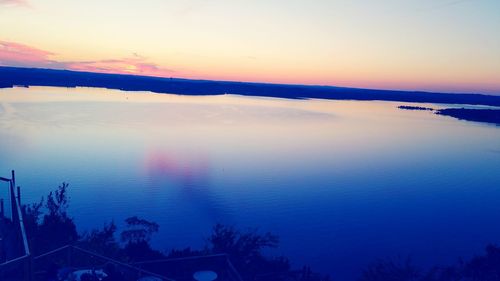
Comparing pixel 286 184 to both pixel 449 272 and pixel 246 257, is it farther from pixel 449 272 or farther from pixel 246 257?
pixel 449 272

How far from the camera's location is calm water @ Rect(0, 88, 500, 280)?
20.4 m

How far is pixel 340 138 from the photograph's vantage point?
50.3 meters

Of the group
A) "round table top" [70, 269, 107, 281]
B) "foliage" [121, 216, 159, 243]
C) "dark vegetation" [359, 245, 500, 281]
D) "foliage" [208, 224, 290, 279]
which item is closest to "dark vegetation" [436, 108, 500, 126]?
"dark vegetation" [359, 245, 500, 281]

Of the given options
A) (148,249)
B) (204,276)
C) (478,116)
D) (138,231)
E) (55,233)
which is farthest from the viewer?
(478,116)

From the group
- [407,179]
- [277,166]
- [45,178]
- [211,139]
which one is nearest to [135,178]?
[45,178]

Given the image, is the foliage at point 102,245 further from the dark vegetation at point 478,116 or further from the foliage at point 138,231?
the dark vegetation at point 478,116

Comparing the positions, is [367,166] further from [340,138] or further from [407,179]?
[340,138]

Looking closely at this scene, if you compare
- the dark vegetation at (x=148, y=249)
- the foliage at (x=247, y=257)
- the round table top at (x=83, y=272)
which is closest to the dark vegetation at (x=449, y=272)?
the dark vegetation at (x=148, y=249)

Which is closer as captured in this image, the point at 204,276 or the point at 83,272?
the point at 83,272

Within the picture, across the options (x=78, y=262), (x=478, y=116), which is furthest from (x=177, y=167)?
(x=478, y=116)

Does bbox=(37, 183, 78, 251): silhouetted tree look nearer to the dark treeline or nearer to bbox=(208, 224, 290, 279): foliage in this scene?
the dark treeline

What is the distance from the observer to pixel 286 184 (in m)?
28.3

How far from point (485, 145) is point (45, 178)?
2034 inches

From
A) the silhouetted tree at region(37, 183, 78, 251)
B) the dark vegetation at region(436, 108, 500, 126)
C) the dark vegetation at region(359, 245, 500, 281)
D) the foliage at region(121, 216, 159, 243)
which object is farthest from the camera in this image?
the dark vegetation at region(436, 108, 500, 126)
